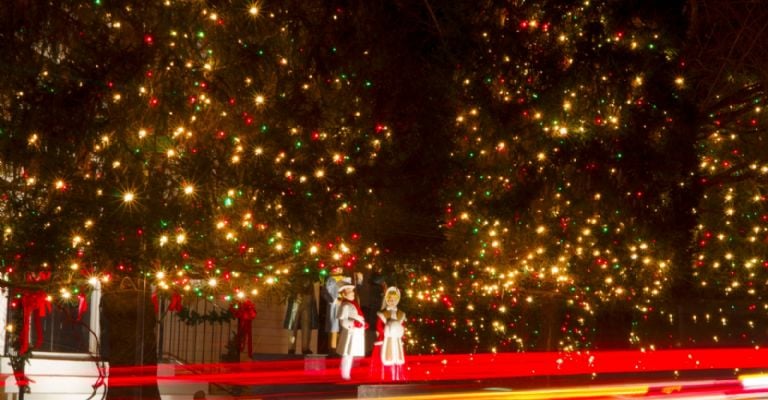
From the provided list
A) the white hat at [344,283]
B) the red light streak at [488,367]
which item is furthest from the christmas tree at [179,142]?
the white hat at [344,283]

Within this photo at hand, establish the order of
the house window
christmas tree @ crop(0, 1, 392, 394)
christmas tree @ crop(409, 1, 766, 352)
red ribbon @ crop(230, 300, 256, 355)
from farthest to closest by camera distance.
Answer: the house window
red ribbon @ crop(230, 300, 256, 355)
christmas tree @ crop(409, 1, 766, 352)
christmas tree @ crop(0, 1, 392, 394)

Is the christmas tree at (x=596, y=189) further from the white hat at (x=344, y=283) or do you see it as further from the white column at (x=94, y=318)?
the white column at (x=94, y=318)

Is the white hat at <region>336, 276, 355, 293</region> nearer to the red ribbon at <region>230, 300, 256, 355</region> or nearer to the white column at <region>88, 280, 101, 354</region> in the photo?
the red ribbon at <region>230, 300, 256, 355</region>

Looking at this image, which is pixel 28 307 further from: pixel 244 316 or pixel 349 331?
pixel 244 316

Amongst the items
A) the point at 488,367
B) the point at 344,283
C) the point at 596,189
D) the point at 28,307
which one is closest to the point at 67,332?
the point at 344,283

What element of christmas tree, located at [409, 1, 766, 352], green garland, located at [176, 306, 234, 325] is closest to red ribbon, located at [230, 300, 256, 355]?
green garland, located at [176, 306, 234, 325]

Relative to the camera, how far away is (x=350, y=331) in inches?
722

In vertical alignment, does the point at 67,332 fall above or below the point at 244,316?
below

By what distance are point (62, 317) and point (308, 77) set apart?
30.1ft

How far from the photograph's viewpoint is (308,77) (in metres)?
12.1

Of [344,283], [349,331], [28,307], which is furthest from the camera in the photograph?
[344,283]

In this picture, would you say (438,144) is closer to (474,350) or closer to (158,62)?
(158,62)

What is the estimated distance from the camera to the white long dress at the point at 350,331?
18172mm

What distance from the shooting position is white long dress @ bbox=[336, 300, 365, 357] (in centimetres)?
1817
